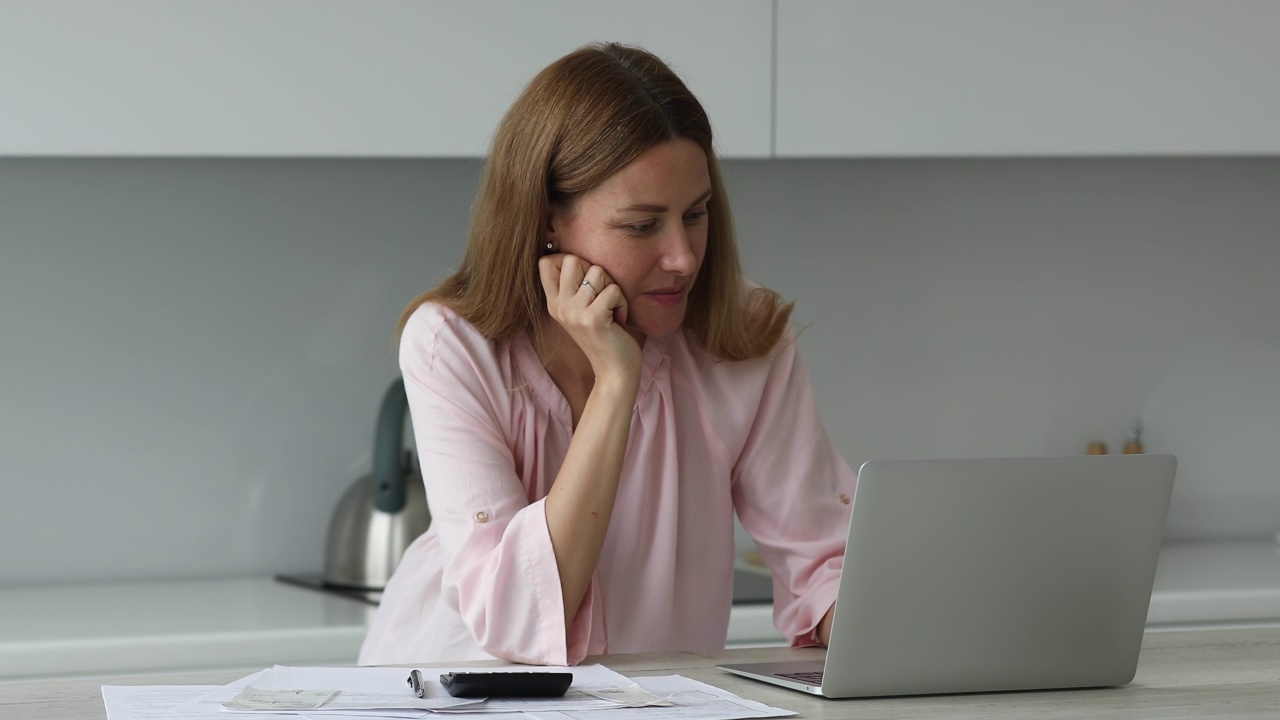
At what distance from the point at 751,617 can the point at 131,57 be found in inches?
45.4

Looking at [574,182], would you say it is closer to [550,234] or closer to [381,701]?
[550,234]

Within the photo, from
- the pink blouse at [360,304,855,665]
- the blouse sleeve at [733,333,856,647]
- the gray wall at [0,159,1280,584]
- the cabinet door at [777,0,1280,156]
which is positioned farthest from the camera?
the gray wall at [0,159,1280,584]

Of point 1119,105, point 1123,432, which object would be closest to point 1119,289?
point 1123,432

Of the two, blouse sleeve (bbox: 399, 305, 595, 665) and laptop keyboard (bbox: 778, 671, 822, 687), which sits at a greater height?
blouse sleeve (bbox: 399, 305, 595, 665)

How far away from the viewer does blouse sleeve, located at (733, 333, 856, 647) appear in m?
1.55

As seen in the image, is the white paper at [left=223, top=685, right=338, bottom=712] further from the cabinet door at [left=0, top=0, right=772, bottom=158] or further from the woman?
the cabinet door at [left=0, top=0, right=772, bottom=158]

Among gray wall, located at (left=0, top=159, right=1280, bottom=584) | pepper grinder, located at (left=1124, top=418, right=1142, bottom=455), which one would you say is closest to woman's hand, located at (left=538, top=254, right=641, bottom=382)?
gray wall, located at (left=0, top=159, right=1280, bottom=584)

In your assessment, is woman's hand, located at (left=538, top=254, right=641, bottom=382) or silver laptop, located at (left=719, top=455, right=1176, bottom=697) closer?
silver laptop, located at (left=719, top=455, right=1176, bottom=697)

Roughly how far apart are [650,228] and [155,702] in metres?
0.69

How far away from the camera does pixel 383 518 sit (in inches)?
89.7

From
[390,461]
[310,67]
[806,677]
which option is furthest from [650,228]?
[390,461]

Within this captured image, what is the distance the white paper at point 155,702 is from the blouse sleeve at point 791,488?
0.65 m

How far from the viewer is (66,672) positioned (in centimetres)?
194

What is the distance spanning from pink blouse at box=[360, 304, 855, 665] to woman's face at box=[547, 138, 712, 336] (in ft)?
0.36
